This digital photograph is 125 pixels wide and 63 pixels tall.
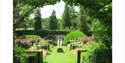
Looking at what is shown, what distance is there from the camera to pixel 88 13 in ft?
18.5

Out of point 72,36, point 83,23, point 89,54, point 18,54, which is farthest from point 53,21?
point 89,54

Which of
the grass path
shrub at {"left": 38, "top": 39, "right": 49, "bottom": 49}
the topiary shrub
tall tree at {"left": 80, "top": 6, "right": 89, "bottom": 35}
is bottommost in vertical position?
the grass path

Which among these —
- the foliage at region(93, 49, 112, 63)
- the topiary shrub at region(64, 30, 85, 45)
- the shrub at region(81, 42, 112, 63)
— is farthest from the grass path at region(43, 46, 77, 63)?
the foliage at region(93, 49, 112, 63)

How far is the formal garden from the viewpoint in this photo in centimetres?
532

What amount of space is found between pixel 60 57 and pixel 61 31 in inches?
16.9

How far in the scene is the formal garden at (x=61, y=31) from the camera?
5320 millimetres

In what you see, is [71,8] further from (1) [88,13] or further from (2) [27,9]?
(2) [27,9]

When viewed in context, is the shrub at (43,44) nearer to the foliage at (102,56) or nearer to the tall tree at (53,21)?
the tall tree at (53,21)

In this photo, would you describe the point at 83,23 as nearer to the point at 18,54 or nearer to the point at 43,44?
the point at 43,44

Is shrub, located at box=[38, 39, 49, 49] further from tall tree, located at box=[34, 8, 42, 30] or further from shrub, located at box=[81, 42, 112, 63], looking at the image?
shrub, located at box=[81, 42, 112, 63]

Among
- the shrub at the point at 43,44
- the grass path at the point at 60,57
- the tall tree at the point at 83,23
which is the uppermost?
the tall tree at the point at 83,23

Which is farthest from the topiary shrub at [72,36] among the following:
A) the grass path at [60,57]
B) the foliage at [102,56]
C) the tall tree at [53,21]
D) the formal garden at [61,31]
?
the foliage at [102,56]

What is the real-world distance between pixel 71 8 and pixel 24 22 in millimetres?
821
